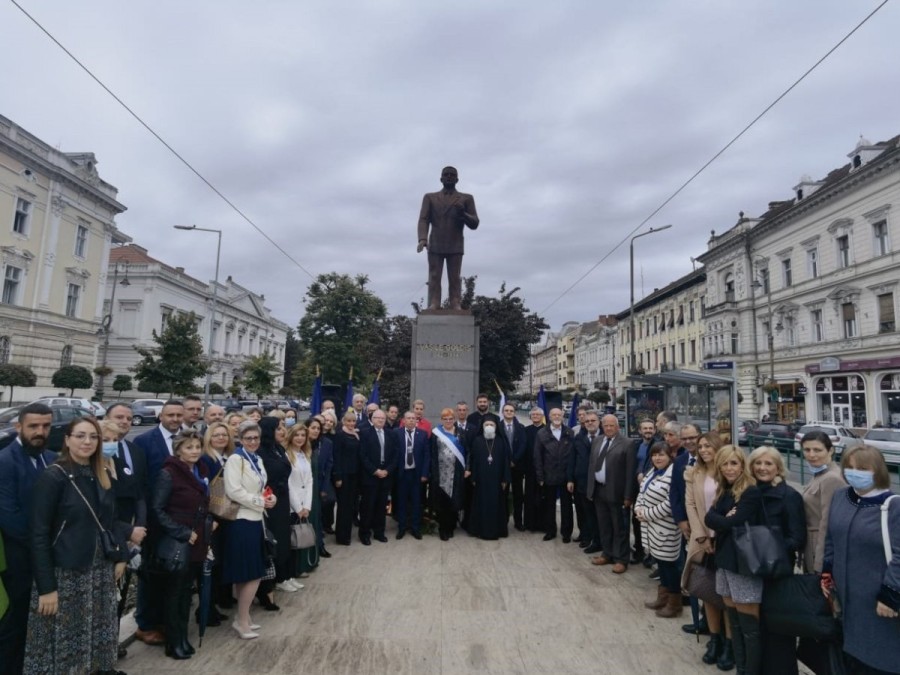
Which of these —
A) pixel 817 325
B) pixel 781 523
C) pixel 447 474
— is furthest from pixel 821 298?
pixel 781 523

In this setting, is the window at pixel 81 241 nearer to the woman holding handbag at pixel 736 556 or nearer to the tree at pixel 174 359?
the tree at pixel 174 359

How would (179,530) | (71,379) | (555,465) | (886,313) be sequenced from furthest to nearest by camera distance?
(71,379) < (886,313) < (555,465) < (179,530)

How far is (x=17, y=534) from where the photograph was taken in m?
3.16

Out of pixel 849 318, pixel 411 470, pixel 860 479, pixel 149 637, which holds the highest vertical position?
pixel 849 318

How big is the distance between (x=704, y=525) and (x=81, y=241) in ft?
146

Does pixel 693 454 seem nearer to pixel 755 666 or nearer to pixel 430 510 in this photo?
pixel 755 666

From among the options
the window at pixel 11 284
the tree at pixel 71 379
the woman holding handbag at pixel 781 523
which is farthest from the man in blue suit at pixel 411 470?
the window at pixel 11 284

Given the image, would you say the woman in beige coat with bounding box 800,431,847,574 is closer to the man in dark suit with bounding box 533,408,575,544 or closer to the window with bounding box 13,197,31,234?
the man in dark suit with bounding box 533,408,575,544

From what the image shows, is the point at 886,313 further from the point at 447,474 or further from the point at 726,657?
the point at 726,657

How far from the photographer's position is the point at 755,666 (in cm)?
351

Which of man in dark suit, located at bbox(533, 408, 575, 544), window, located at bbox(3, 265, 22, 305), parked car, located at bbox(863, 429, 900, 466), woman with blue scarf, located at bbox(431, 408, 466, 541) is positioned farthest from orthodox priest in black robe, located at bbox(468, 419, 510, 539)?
window, located at bbox(3, 265, 22, 305)

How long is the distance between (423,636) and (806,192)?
145 feet

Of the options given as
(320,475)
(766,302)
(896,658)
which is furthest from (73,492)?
(766,302)

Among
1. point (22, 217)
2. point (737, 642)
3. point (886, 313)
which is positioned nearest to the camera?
point (737, 642)
